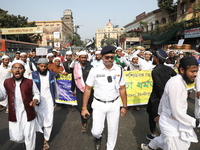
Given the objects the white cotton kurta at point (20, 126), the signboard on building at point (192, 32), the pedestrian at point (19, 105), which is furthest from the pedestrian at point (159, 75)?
the signboard on building at point (192, 32)

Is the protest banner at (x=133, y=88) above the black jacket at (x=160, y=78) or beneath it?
beneath

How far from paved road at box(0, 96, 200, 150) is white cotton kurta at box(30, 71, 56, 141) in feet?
1.36

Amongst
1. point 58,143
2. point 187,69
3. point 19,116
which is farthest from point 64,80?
point 187,69

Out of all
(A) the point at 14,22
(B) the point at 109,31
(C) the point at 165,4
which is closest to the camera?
(C) the point at 165,4

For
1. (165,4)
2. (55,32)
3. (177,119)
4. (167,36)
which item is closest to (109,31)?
(55,32)

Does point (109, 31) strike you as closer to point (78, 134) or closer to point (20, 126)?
point (78, 134)

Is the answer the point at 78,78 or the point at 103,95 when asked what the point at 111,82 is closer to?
the point at 103,95

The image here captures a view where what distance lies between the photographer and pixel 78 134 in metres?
3.64

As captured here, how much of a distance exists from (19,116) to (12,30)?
31964 mm

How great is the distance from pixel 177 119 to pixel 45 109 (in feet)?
8.33

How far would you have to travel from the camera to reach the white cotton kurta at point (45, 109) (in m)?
3.14

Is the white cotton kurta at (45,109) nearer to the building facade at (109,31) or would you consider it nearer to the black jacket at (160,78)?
the black jacket at (160,78)

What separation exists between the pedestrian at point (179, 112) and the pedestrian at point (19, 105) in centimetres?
217

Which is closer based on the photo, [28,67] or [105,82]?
[105,82]
